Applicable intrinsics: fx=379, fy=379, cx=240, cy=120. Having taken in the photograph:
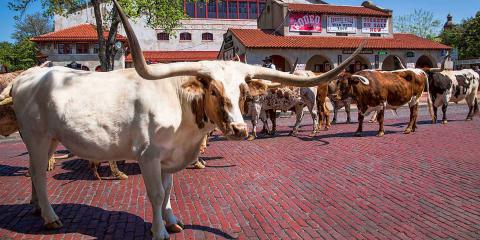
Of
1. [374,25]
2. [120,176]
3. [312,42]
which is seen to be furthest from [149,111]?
[374,25]

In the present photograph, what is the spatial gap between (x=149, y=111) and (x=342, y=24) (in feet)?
110

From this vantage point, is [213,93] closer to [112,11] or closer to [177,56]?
[112,11]

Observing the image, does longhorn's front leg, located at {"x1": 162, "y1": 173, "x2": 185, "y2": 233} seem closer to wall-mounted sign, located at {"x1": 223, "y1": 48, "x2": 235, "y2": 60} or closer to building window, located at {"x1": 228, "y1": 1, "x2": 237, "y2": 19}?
wall-mounted sign, located at {"x1": 223, "y1": 48, "x2": 235, "y2": 60}

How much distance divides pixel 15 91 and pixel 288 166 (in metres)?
5.10

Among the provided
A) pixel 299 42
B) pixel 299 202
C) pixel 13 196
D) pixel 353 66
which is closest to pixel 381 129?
pixel 299 202

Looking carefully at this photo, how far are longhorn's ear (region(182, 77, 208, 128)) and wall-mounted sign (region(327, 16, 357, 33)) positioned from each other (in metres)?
32.4

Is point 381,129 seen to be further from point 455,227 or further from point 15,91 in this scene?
point 15,91

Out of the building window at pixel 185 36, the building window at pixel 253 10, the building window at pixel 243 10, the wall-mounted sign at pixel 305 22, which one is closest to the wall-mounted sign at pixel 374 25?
the wall-mounted sign at pixel 305 22

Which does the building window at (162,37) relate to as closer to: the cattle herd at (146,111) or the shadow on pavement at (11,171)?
the shadow on pavement at (11,171)

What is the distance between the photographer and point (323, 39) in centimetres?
3316

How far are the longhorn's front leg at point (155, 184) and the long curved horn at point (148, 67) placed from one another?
0.82 meters

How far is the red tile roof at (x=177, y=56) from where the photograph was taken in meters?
42.5

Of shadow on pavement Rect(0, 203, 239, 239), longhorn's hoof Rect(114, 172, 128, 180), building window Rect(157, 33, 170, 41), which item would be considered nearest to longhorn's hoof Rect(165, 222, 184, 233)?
shadow on pavement Rect(0, 203, 239, 239)

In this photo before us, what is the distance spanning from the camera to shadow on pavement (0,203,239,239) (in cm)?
453
